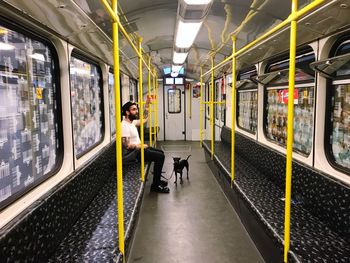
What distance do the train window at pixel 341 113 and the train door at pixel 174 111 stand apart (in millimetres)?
9028

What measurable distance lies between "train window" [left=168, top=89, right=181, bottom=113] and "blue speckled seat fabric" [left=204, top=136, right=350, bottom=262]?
24.9 ft

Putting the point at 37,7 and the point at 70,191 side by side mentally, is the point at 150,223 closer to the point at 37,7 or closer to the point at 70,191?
the point at 70,191

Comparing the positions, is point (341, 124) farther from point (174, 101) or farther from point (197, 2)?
point (174, 101)

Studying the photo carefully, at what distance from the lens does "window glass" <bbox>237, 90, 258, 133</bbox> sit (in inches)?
218

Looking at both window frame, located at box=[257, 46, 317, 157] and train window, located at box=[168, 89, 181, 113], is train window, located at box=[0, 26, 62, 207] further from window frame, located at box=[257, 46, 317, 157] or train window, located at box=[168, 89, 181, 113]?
train window, located at box=[168, 89, 181, 113]

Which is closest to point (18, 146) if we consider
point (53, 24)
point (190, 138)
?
point (53, 24)

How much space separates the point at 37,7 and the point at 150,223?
9.59 ft

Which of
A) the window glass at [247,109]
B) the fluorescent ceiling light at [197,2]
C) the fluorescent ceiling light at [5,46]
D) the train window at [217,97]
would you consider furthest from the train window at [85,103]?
the train window at [217,97]

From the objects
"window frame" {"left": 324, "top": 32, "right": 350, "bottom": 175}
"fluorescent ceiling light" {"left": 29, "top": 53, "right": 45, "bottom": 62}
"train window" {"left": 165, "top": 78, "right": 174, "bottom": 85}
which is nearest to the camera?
"fluorescent ceiling light" {"left": 29, "top": 53, "right": 45, "bottom": 62}

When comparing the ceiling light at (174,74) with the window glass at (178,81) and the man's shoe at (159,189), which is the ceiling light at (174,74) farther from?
the man's shoe at (159,189)

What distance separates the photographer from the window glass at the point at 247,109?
5543 mm

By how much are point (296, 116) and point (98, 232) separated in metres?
2.78

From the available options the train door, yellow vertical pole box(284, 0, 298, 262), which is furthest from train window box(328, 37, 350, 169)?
the train door

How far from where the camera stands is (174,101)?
11789 millimetres
